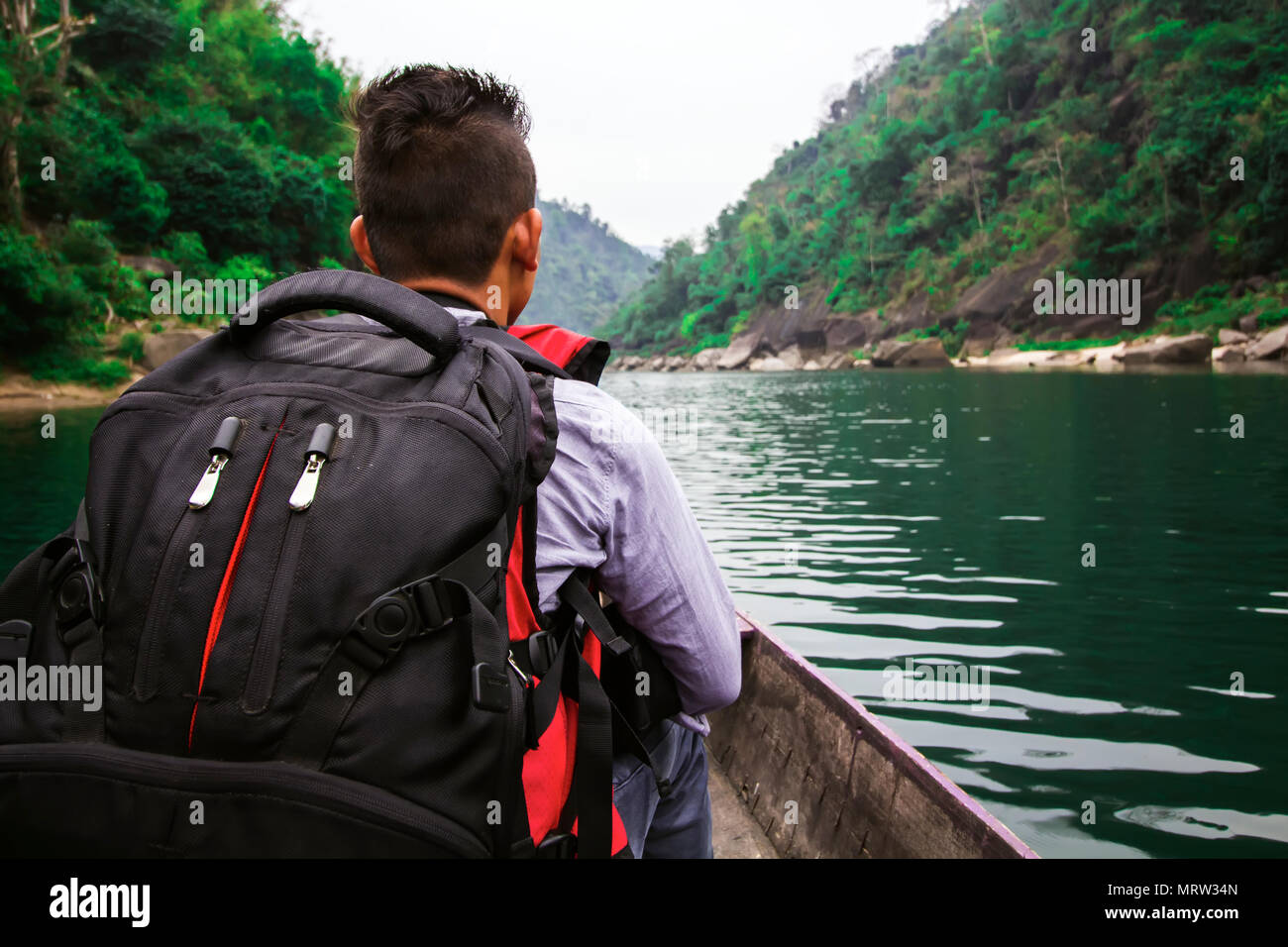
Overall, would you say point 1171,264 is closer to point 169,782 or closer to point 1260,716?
point 1260,716

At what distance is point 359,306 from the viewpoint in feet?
4.42

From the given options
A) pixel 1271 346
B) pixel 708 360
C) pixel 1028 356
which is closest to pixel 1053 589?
pixel 1271 346

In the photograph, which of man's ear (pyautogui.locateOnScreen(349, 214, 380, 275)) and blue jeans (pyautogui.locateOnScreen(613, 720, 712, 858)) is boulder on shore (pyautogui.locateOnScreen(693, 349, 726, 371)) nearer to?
blue jeans (pyautogui.locateOnScreen(613, 720, 712, 858))

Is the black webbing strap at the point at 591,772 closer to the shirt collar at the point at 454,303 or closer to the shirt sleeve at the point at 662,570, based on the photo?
the shirt sleeve at the point at 662,570

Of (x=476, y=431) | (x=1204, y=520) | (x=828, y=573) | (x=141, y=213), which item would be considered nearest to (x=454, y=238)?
(x=476, y=431)

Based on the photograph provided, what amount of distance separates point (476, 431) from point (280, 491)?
276 mm

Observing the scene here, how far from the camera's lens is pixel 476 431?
1305 millimetres

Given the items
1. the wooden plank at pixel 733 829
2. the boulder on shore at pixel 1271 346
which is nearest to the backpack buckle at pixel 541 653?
the wooden plank at pixel 733 829

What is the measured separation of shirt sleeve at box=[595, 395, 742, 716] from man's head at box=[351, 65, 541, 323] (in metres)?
0.34

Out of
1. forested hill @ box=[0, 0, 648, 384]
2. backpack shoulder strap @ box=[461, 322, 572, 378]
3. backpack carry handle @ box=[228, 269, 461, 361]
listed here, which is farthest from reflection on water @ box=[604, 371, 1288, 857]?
forested hill @ box=[0, 0, 648, 384]

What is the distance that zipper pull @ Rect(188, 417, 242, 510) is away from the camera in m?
1.27

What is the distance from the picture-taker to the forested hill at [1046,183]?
124ft

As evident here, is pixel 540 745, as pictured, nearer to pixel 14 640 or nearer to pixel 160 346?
pixel 14 640

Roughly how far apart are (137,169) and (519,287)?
3503 cm
